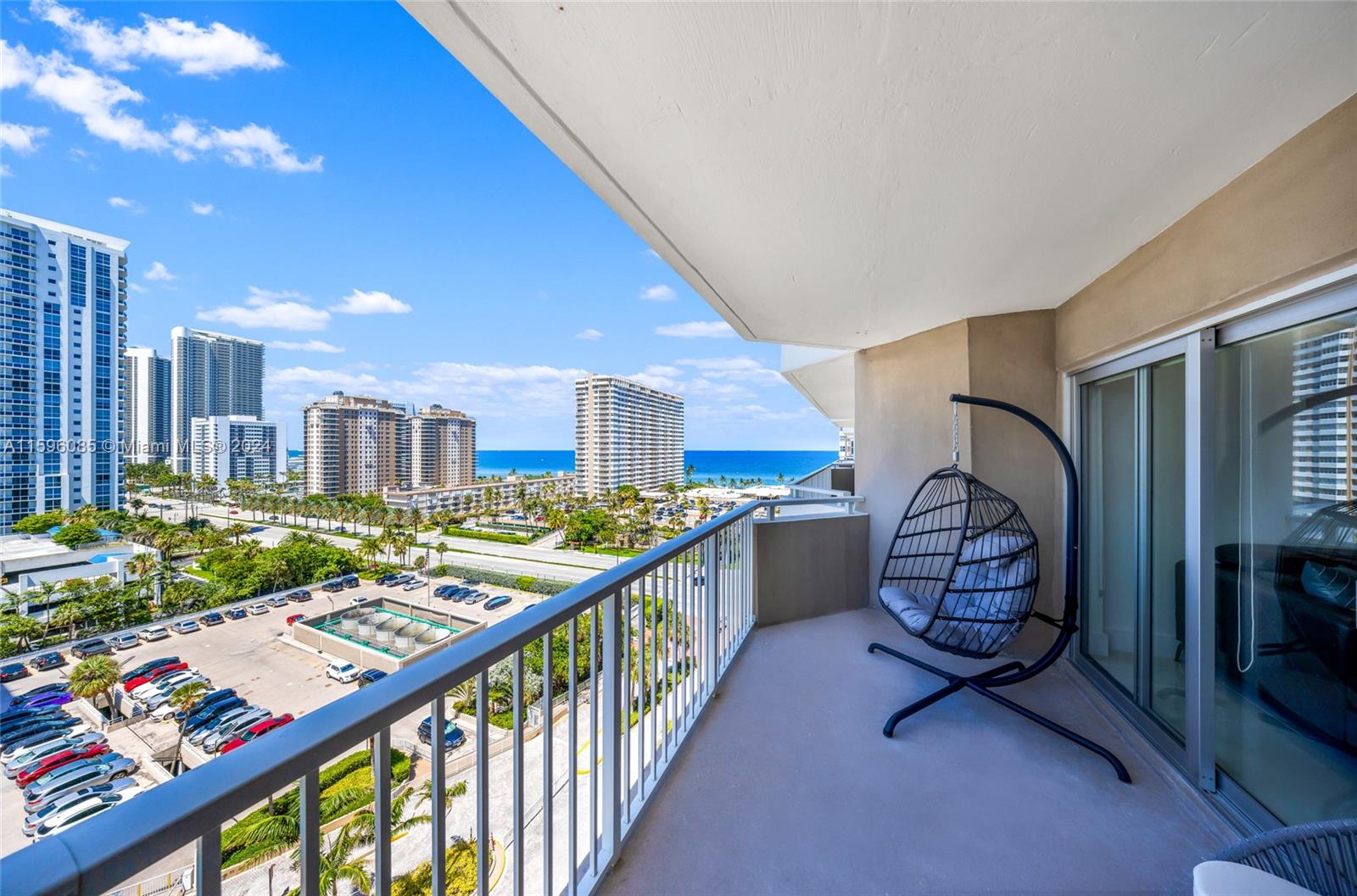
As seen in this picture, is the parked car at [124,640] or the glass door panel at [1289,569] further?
the parked car at [124,640]

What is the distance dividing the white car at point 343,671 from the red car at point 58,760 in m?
0.86

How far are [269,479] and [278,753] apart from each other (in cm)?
758

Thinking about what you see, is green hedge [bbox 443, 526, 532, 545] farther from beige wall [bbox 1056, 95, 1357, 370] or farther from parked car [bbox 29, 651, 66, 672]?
beige wall [bbox 1056, 95, 1357, 370]

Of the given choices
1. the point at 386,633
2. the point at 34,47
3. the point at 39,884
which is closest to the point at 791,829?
the point at 39,884

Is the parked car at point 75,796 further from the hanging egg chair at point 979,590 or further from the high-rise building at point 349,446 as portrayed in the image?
the high-rise building at point 349,446

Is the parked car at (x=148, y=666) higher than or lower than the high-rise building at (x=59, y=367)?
lower

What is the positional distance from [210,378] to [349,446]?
2.13 metres

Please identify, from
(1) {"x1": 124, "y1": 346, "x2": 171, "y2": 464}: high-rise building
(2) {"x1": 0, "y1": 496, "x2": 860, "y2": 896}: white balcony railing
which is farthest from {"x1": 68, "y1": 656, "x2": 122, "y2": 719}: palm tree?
(2) {"x1": 0, "y1": 496, "x2": 860, "y2": 896}: white balcony railing

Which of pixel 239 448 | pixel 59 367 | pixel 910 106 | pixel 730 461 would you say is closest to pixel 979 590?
pixel 910 106

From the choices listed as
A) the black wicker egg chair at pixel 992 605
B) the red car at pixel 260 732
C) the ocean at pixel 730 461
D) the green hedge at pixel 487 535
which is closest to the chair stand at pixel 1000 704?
the black wicker egg chair at pixel 992 605

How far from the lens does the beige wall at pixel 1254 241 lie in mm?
1392

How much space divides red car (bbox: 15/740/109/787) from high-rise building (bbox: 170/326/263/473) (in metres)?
4.75

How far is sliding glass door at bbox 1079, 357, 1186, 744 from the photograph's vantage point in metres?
2.17

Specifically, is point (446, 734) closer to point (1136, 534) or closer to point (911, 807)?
point (911, 807)
